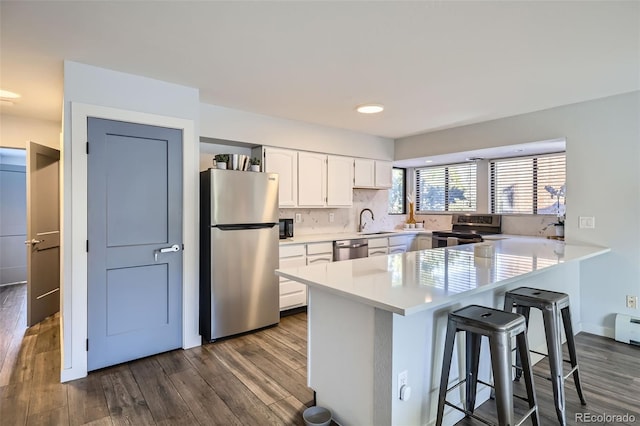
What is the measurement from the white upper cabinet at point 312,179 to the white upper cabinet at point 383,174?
1.04 metres

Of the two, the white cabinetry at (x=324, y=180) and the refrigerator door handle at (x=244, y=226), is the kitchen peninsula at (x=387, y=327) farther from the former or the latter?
the white cabinetry at (x=324, y=180)

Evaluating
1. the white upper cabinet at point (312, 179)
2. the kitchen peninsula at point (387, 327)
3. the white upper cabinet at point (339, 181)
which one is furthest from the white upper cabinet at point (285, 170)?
the kitchen peninsula at point (387, 327)

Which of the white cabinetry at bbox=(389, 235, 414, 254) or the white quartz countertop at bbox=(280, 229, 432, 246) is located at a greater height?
the white quartz countertop at bbox=(280, 229, 432, 246)

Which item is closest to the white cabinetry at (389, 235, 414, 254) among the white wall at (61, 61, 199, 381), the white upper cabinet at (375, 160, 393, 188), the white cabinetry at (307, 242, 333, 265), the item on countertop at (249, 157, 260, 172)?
the white upper cabinet at (375, 160, 393, 188)

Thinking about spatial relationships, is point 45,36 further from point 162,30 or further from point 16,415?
point 16,415

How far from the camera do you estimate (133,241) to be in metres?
2.77

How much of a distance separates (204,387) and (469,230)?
417 centimetres

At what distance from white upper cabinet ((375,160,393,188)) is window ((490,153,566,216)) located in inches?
59.9

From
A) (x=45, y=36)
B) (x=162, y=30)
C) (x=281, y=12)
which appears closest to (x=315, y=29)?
(x=281, y=12)

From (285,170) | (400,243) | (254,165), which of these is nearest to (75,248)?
(254,165)

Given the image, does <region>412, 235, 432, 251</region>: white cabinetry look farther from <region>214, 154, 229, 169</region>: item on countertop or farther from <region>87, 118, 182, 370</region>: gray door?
<region>87, 118, 182, 370</region>: gray door

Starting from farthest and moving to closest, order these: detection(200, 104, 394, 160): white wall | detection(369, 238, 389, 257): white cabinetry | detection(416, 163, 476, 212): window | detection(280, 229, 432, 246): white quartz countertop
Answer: detection(416, 163, 476, 212): window → detection(369, 238, 389, 257): white cabinetry → detection(280, 229, 432, 246): white quartz countertop → detection(200, 104, 394, 160): white wall

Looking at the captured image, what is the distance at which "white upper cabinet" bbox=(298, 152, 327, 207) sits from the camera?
4320mm

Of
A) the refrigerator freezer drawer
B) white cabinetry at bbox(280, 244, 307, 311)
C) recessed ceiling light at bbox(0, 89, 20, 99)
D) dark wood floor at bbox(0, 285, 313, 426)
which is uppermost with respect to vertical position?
recessed ceiling light at bbox(0, 89, 20, 99)
